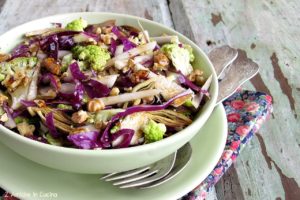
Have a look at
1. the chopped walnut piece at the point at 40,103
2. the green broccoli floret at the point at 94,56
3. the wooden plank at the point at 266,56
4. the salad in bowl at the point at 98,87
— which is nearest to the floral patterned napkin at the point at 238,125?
the wooden plank at the point at 266,56

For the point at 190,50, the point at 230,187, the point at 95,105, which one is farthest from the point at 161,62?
the point at 230,187

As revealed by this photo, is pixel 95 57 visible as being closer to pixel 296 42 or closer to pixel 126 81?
pixel 126 81

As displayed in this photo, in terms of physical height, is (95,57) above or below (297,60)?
above

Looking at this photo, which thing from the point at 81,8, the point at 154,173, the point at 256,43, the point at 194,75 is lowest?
the point at 256,43

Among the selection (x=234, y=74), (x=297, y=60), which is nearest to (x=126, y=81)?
(x=234, y=74)

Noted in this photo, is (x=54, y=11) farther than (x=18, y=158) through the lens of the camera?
Yes

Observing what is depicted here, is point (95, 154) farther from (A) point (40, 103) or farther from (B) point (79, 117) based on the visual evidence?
(A) point (40, 103)

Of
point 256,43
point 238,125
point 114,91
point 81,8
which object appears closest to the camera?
point 114,91
